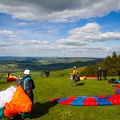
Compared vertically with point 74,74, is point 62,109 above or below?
below

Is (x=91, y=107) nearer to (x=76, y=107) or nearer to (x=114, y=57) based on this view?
(x=76, y=107)

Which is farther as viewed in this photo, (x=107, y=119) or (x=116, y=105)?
(x=116, y=105)

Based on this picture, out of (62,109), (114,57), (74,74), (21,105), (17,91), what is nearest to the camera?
(21,105)

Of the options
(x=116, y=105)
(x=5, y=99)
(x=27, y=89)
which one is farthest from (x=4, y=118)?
(x=116, y=105)

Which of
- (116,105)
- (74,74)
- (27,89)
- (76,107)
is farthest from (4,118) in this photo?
(74,74)

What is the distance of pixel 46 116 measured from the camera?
1717 centimetres

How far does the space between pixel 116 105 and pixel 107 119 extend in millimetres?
4689

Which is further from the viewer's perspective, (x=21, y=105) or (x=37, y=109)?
(x=37, y=109)

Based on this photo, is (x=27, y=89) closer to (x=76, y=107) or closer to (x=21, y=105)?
(x=21, y=105)

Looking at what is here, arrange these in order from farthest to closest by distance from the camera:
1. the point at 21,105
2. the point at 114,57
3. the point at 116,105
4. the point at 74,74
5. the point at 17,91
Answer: the point at 114,57 → the point at 74,74 → the point at 116,105 → the point at 17,91 → the point at 21,105

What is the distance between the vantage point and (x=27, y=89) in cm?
1659

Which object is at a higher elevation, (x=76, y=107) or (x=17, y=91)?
(x=17, y=91)

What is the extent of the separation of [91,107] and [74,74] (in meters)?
14.8

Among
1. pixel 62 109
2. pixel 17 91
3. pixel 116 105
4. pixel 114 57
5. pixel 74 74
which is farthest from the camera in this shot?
pixel 114 57
